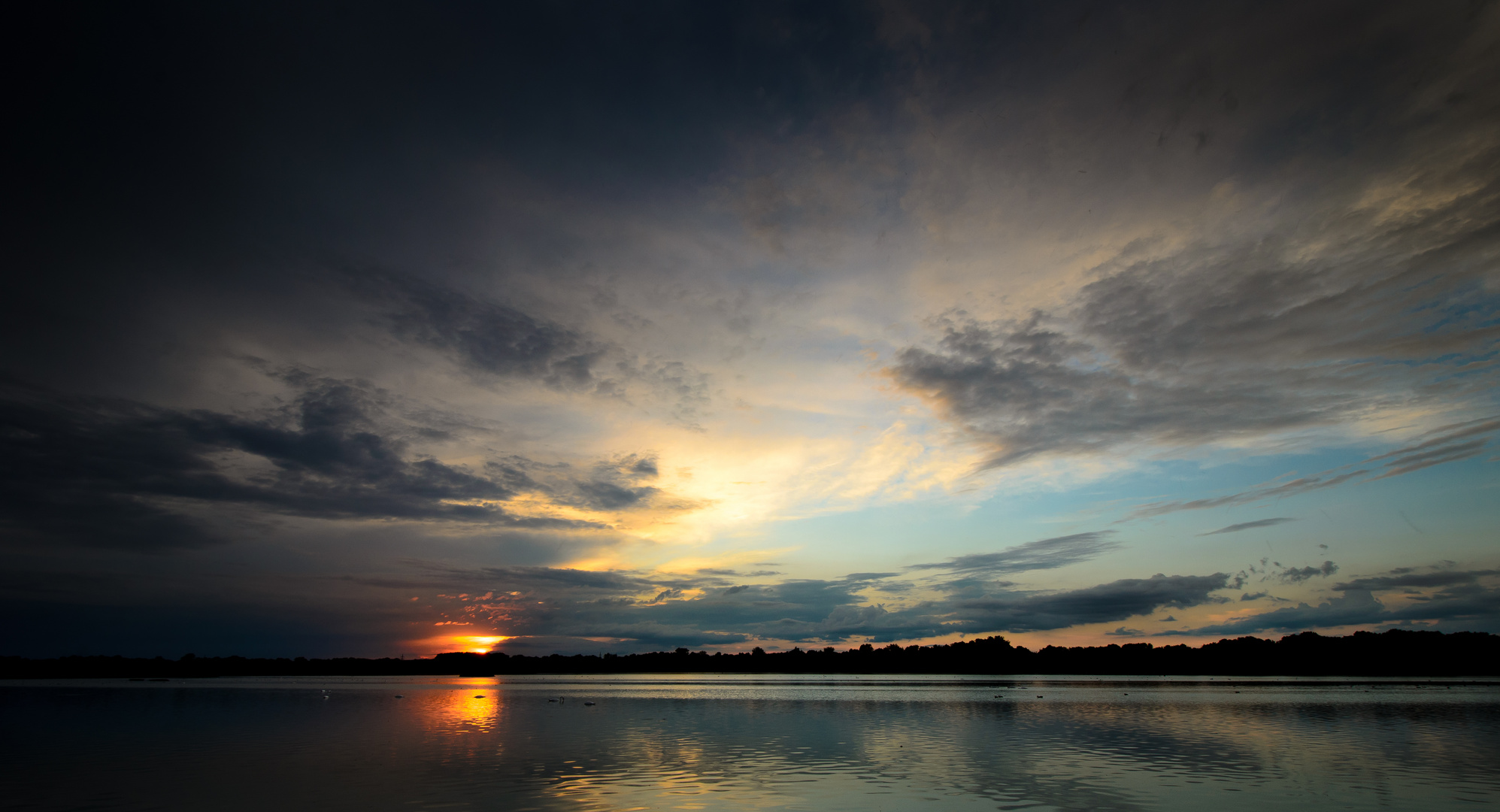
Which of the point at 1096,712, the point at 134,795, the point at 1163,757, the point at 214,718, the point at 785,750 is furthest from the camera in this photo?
the point at 1096,712

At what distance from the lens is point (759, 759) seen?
3819 cm

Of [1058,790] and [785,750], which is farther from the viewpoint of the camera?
[785,750]

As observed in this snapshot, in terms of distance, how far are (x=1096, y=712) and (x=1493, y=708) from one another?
136ft

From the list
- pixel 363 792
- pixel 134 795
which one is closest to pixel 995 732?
pixel 363 792

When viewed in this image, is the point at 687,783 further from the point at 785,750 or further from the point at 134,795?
the point at 134,795

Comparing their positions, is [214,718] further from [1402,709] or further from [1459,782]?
[1402,709]

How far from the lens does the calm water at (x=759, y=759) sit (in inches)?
1069

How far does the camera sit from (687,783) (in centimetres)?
3050

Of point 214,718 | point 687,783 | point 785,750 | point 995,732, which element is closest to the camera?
point 687,783

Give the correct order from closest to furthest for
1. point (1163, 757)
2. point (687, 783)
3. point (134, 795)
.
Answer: point (134, 795)
point (687, 783)
point (1163, 757)

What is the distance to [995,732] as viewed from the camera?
53.0m

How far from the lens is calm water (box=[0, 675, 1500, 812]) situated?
2716cm

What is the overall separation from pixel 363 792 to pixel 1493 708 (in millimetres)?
103522

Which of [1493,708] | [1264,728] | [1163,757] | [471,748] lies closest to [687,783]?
[471,748]
